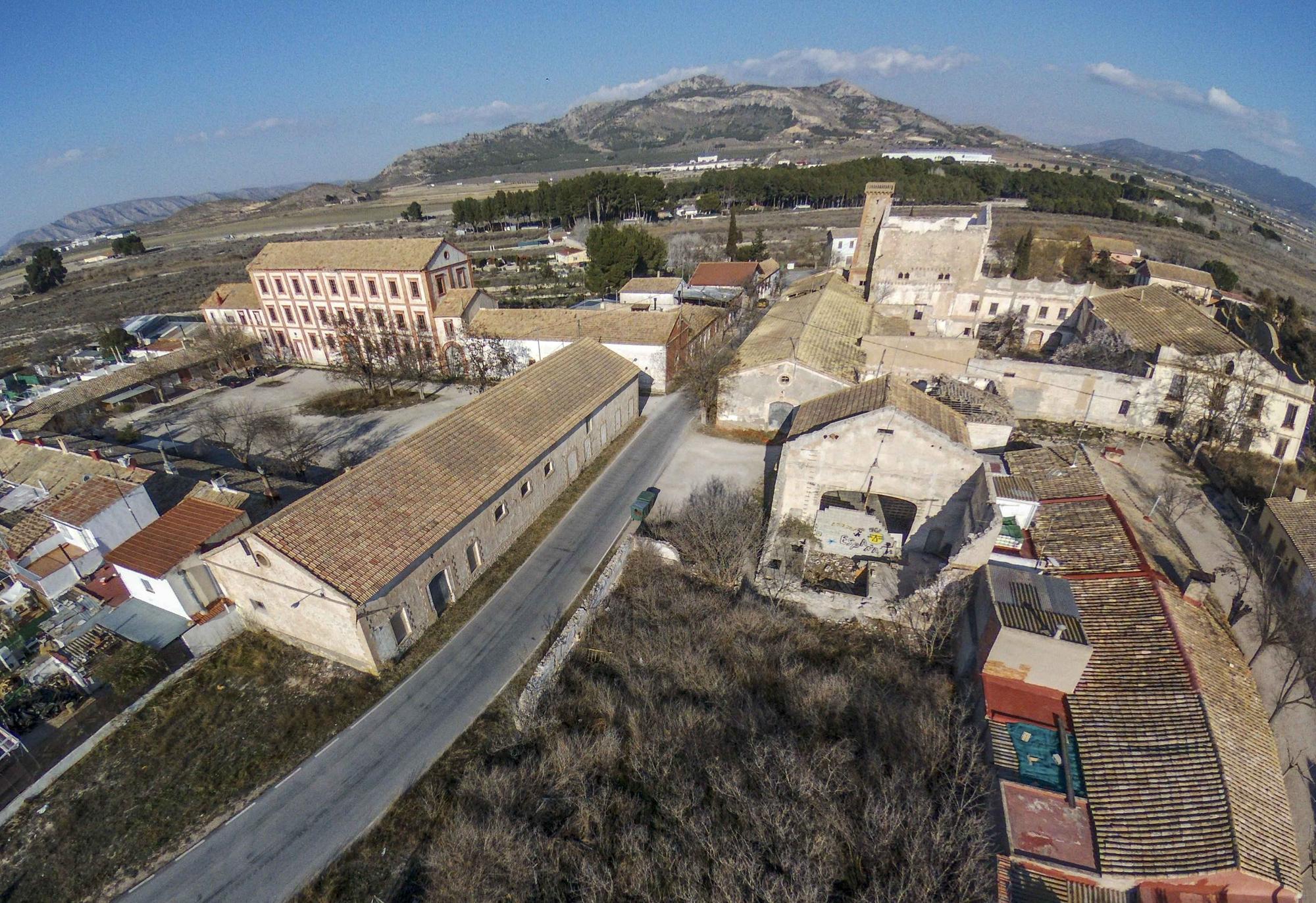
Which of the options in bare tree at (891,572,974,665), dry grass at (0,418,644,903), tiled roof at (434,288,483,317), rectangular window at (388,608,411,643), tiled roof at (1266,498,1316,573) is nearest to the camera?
dry grass at (0,418,644,903)

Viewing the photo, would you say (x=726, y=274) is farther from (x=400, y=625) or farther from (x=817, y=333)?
(x=400, y=625)

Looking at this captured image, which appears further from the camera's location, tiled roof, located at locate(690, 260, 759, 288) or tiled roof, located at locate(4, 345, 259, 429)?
tiled roof, located at locate(690, 260, 759, 288)

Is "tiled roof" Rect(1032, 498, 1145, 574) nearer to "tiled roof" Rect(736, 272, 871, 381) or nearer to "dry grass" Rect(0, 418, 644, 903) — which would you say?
"tiled roof" Rect(736, 272, 871, 381)

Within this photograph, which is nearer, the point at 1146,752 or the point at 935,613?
the point at 1146,752

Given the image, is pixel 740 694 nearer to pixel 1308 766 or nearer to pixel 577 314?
pixel 1308 766

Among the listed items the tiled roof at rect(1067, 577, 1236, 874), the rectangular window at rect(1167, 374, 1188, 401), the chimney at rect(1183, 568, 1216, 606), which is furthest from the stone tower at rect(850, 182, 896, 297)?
the tiled roof at rect(1067, 577, 1236, 874)

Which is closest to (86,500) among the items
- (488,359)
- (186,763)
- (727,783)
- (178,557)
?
(178,557)
